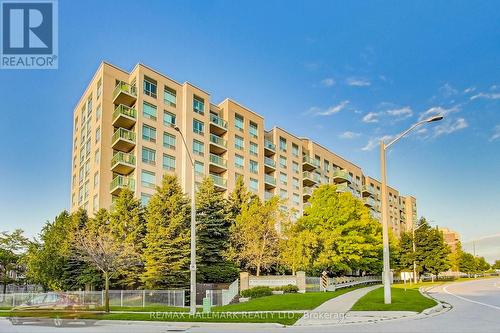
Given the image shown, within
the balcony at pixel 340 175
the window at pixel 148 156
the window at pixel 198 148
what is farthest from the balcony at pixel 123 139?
the balcony at pixel 340 175

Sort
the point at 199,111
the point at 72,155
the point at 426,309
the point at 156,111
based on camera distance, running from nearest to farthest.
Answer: the point at 426,309, the point at 156,111, the point at 199,111, the point at 72,155

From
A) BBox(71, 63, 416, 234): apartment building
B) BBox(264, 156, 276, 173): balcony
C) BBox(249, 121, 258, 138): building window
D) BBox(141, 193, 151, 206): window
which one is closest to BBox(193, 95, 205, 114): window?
BBox(71, 63, 416, 234): apartment building

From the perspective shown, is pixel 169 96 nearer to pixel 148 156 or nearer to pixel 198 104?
pixel 198 104

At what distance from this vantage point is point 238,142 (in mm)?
58375

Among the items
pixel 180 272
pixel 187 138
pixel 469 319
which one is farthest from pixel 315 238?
pixel 469 319

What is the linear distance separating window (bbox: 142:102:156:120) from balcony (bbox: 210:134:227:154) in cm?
823

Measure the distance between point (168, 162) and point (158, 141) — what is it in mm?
2475

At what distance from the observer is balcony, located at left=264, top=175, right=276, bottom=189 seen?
62675 millimetres

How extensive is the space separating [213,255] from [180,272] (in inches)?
186

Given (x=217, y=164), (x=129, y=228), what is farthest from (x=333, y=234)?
(x=129, y=228)

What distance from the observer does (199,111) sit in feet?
175

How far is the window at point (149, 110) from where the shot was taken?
47500mm

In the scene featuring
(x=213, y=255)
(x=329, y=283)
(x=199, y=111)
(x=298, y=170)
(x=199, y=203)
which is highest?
(x=199, y=111)

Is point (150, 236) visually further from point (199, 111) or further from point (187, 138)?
point (199, 111)
